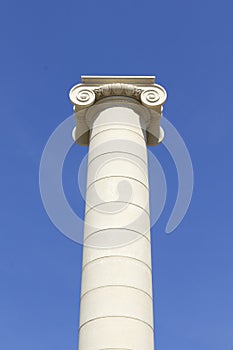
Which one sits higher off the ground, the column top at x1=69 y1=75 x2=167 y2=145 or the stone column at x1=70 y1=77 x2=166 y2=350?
the column top at x1=69 y1=75 x2=167 y2=145

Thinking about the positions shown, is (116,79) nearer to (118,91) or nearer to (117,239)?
(118,91)

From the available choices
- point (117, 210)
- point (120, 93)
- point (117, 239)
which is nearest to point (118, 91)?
point (120, 93)

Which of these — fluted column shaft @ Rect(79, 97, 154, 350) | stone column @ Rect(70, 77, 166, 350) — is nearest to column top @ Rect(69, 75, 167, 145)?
stone column @ Rect(70, 77, 166, 350)

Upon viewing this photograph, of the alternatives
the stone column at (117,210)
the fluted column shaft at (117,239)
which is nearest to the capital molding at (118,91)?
the stone column at (117,210)

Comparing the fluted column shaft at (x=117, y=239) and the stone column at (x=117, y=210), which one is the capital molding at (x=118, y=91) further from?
the fluted column shaft at (x=117, y=239)

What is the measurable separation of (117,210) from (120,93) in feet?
31.4

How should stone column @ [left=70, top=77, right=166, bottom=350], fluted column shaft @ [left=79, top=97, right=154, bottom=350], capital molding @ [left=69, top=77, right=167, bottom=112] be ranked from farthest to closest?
1. capital molding @ [left=69, top=77, right=167, bottom=112]
2. stone column @ [left=70, top=77, right=166, bottom=350]
3. fluted column shaft @ [left=79, top=97, right=154, bottom=350]

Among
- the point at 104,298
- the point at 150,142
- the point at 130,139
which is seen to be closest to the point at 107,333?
the point at 104,298

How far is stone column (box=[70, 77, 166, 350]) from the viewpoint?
2539cm

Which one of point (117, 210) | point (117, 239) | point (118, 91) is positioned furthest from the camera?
point (118, 91)

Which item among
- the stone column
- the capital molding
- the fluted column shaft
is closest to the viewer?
the fluted column shaft

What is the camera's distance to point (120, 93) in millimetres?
34875

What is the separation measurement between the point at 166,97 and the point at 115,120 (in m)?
4.66

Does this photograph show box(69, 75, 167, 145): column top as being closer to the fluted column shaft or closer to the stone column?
the stone column
